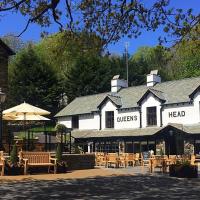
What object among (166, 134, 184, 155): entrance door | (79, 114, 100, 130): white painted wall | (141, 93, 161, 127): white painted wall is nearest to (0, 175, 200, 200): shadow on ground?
(166, 134, 184, 155): entrance door

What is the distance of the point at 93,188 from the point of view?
1479 centimetres

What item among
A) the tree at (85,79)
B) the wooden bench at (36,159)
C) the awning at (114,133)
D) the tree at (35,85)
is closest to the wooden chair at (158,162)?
the wooden bench at (36,159)

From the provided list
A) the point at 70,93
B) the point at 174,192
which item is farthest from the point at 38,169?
the point at 70,93

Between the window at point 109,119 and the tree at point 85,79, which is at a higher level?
the tree at point 85,79

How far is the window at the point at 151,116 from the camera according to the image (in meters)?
39.8

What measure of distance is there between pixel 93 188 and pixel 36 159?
6.17 metres

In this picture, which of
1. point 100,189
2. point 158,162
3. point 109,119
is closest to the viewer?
point 100,189

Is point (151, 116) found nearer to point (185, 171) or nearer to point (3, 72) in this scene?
point (3, 72)

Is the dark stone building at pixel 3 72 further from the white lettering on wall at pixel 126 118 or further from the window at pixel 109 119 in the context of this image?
the window at pixel 109 119

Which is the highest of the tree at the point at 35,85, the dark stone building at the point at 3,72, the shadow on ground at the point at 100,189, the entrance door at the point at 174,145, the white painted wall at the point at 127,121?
the tree at the point at 35,85

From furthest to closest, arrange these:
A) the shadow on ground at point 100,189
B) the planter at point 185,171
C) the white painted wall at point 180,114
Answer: the white painted wall at point 180,114
the planter at point 185,171
the shadow on ground at point 100,189

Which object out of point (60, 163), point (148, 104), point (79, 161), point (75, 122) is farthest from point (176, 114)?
point (60, 163)

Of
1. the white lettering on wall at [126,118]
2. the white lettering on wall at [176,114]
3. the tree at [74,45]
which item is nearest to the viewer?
the tree at [74,45]

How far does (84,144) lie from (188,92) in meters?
11.8
